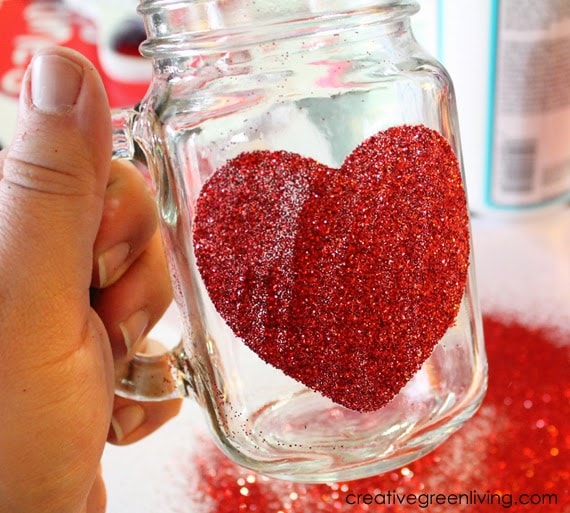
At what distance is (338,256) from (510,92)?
1.26 feet

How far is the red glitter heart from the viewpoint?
12.1 inches

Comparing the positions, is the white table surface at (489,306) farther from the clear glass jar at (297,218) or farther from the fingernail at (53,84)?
the fingernail at (53,84)

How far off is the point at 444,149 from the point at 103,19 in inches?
23.7

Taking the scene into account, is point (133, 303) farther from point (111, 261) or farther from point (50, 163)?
point (50, 163)

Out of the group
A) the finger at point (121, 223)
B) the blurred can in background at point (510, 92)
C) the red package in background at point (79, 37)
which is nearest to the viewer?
the finger at point (121, 223)

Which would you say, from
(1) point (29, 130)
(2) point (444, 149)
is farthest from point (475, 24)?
(1) point (29, 130)

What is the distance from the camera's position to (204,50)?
32 centimetres

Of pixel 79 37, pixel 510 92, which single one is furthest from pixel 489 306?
pixel 79 37

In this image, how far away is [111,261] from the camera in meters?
0.42

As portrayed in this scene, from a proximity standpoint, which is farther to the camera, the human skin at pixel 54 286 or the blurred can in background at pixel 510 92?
the blurred can in background at pixel 510 92

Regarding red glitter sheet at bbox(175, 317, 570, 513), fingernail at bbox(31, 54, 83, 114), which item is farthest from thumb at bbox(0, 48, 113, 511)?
red glitter sheet at bbox(175, 317, 570, 513)

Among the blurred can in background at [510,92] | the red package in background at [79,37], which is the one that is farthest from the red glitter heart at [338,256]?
the red package in background at [79,37]

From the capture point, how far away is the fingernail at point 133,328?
0.44 metres

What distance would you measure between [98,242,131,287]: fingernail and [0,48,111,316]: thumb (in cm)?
7
